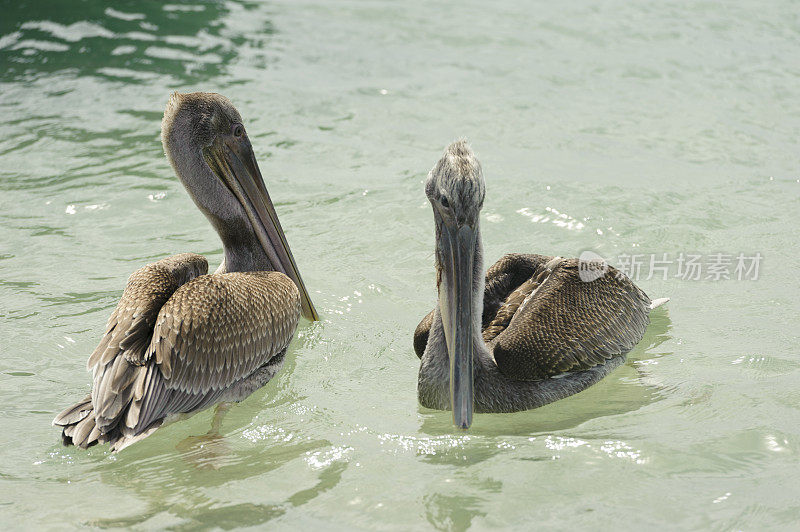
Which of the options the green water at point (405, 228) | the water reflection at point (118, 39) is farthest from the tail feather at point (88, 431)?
the water reflection at point (118, 39)

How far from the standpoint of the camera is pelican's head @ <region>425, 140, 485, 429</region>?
156 inches

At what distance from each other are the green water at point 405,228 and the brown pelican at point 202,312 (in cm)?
20

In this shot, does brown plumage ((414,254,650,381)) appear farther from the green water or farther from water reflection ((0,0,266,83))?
water reflection ((0,0,266,83))

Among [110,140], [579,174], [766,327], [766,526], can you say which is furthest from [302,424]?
[110,140]

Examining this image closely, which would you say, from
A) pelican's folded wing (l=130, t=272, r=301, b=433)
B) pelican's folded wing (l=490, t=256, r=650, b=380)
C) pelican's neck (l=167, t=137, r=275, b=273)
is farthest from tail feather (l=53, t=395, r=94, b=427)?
pelican's folded wing (l=490, t=256, r=650, b=380)

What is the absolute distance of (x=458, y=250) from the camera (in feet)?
13.2

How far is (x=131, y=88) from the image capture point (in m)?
9.16

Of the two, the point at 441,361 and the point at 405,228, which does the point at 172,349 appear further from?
the point at 405,228

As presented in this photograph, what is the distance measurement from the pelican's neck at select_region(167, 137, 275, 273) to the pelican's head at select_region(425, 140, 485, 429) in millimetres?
1598

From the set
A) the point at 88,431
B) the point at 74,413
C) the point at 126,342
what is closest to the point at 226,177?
the point at 126,342

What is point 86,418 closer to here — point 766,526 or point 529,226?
point 766,526

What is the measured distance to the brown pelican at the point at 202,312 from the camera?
4078mm

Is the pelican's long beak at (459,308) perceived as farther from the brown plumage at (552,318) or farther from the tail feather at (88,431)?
the tail feather at (88,431)

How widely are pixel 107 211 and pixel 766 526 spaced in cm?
498
